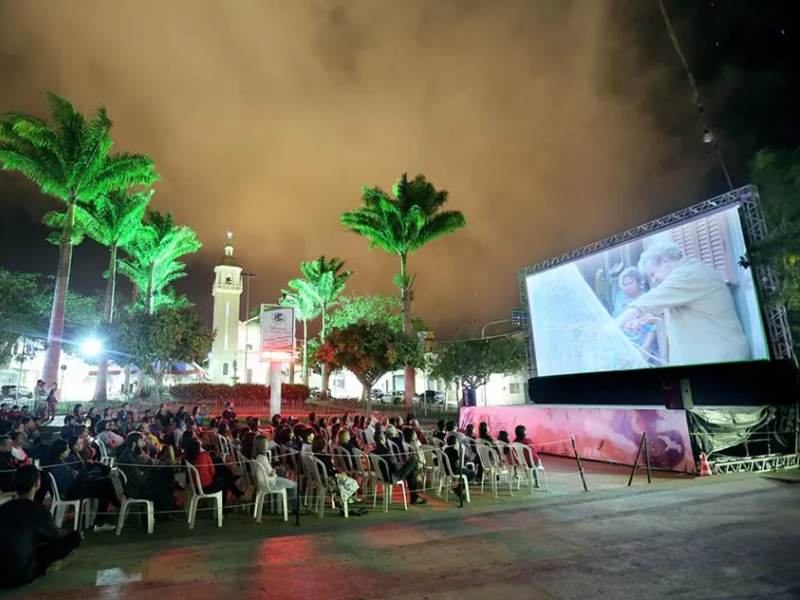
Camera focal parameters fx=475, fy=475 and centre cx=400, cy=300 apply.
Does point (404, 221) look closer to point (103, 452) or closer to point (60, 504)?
point (103, 452)

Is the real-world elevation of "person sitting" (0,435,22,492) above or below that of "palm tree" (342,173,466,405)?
below

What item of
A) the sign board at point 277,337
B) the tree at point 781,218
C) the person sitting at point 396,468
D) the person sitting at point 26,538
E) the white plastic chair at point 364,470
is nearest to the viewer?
the person sitting at point 26,538

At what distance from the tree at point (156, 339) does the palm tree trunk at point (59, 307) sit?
380 cm

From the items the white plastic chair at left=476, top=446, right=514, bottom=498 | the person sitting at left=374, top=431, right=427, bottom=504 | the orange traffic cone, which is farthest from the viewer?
the orange traffic cone

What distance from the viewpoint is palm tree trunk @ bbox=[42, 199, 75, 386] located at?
1972 cm

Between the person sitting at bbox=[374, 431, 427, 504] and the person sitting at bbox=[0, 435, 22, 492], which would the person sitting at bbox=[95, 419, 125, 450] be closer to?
the person sitting at bbox=[0, 435, 22, 492]

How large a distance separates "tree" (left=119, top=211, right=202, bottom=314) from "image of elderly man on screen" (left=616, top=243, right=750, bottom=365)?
27.1 meters

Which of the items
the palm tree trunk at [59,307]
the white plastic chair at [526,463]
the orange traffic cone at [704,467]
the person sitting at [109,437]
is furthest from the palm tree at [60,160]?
the orange traffic cone at [704,467]

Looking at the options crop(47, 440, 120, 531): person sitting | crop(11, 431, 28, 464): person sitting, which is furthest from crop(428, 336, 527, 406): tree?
crop(47, 440, 120, 531): person sitting

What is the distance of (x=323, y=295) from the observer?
40.4 meters

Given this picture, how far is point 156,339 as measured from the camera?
24.5 m

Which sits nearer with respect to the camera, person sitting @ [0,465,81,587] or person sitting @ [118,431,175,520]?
person sitting @ [0,465,81,587]

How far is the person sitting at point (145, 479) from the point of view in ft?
21.5

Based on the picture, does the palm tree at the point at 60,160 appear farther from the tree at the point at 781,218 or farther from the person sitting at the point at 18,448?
the tree at the point at 781,218
